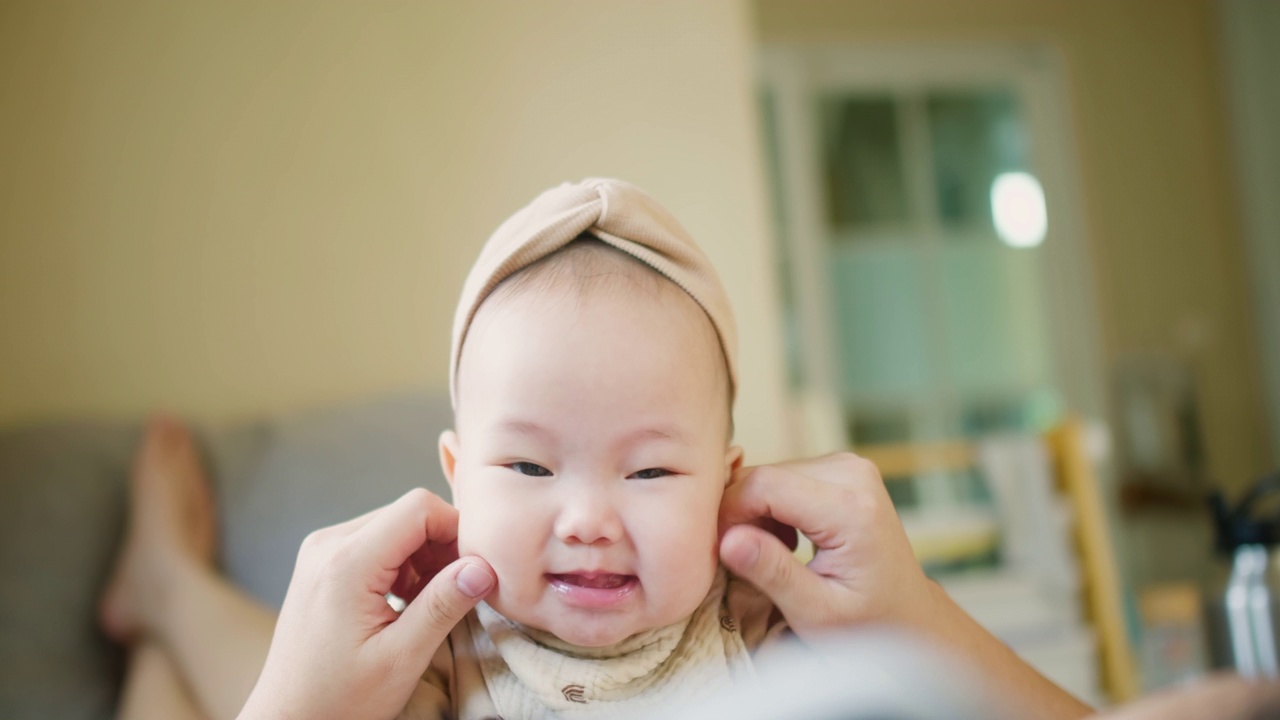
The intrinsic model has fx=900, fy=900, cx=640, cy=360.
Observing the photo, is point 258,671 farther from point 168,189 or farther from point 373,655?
point 168,189

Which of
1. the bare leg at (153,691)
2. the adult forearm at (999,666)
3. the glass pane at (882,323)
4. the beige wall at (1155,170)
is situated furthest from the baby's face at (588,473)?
the beige wall at (1155,170)

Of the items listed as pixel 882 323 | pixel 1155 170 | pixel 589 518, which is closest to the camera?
pixel 589 518

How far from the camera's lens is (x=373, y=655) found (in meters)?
Result: 0.50

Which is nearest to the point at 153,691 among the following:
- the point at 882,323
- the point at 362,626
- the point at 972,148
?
the point at 362,626

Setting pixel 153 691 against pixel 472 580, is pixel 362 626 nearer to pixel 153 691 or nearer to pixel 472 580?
pixel 472 580

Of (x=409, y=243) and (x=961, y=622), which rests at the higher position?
(x=409, y=243)

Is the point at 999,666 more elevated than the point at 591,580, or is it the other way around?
the point at 591,580

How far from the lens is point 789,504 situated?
569 millimetres

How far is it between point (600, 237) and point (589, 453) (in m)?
0.14

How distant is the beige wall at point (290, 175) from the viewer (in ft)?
2.67

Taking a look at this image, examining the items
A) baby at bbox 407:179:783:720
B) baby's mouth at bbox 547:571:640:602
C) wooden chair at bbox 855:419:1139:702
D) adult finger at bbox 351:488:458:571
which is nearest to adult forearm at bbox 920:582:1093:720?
baby at bbox 407:179:783:720

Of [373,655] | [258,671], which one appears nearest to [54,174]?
[258,671]

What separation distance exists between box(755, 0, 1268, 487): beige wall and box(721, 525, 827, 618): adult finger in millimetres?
2824

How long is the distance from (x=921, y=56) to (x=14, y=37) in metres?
2.76
